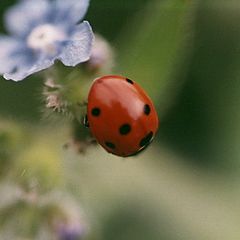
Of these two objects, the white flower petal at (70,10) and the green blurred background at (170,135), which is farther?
the green blurred background at (170,135)

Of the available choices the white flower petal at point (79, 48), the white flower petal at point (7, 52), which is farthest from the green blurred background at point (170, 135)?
the white flower petal at point (79, 48)

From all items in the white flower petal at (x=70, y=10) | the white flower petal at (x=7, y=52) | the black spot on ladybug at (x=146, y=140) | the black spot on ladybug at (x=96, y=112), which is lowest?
the white flower petal at (x=7, y=52)

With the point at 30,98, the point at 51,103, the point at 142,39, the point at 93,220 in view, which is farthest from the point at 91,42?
the point at 93,220

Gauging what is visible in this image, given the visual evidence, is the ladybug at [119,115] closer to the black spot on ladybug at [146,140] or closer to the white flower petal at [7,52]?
the black spot on ladybug at [146,140]

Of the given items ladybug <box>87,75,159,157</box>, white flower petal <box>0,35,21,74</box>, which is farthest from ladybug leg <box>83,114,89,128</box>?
white flower petal <box>0,35,21,74</box>

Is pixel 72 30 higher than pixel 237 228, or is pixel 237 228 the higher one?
pixel 72 30

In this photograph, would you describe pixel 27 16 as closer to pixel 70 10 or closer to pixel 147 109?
pixel 70 10

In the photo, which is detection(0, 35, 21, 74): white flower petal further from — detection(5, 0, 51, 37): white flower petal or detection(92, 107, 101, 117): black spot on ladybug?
detection(92, 107, 101, 117): black spot on ladybug

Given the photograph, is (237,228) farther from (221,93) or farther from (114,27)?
(114,27)
